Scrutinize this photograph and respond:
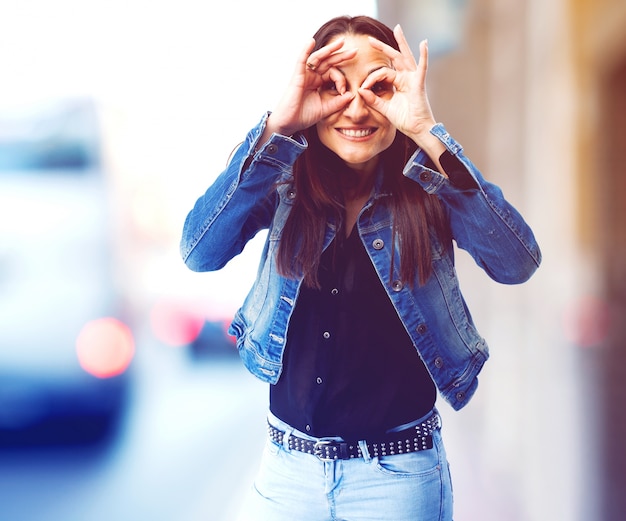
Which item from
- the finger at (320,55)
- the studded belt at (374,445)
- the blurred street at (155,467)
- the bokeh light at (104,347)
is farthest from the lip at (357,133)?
the bokeh light at (104,347)

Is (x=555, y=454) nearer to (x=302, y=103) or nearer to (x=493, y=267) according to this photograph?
(x=493, y=267)

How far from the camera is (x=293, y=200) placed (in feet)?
4.39

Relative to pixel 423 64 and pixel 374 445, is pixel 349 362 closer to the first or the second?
Result: pixel 374 445

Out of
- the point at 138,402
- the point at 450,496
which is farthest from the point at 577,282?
the point at 450,496

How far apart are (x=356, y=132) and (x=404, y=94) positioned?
11 cm

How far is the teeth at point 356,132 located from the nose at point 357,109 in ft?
0.08

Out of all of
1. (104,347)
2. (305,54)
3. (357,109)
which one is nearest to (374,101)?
(357,109)

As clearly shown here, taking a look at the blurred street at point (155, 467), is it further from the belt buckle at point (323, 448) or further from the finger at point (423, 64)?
the finger at point (423, 64)

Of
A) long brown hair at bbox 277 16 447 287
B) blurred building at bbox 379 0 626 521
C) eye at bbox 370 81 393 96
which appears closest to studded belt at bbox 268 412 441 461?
long brown hair at bbox 277 16 447 287

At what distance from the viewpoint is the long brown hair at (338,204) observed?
1.28 m

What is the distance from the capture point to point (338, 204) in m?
1.33

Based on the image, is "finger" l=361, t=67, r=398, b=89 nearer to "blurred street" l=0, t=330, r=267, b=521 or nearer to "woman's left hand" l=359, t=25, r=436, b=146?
"woman's left hand" l=359, t=25, r=436, b=146

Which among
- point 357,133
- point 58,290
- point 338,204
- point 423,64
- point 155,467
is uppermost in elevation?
point 423,64

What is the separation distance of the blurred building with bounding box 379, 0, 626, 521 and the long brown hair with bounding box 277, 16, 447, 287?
1.78 meters
